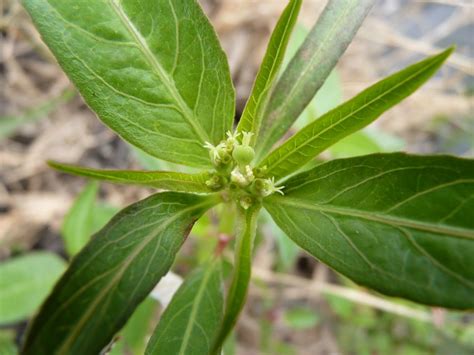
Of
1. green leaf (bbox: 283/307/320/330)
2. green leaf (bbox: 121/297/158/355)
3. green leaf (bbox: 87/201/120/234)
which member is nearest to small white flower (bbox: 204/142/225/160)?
green leaf (bbox: 121/297/158/355)

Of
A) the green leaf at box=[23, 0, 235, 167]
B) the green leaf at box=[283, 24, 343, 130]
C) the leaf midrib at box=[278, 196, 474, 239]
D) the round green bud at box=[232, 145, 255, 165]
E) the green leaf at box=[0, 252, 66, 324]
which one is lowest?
the green leaf at box=[0, 252, 66, 324]

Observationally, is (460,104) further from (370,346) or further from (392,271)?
(392,271)

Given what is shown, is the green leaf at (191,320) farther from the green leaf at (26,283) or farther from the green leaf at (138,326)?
the green leaf at (26,283)

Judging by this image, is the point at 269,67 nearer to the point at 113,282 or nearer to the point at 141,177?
the point at 141,177

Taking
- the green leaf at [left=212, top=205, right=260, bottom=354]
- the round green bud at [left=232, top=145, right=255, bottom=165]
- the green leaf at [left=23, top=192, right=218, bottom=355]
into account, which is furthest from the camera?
the round green bud at [left=232, top=145, right=255, bottom=165]

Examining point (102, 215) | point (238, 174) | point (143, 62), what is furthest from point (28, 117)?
point (238, 174)

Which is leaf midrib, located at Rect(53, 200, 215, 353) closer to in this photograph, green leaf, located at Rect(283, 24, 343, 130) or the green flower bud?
the green flower bud

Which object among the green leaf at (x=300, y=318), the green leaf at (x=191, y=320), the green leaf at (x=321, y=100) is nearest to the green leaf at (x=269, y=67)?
the green leaf at (x=191, y=320)
